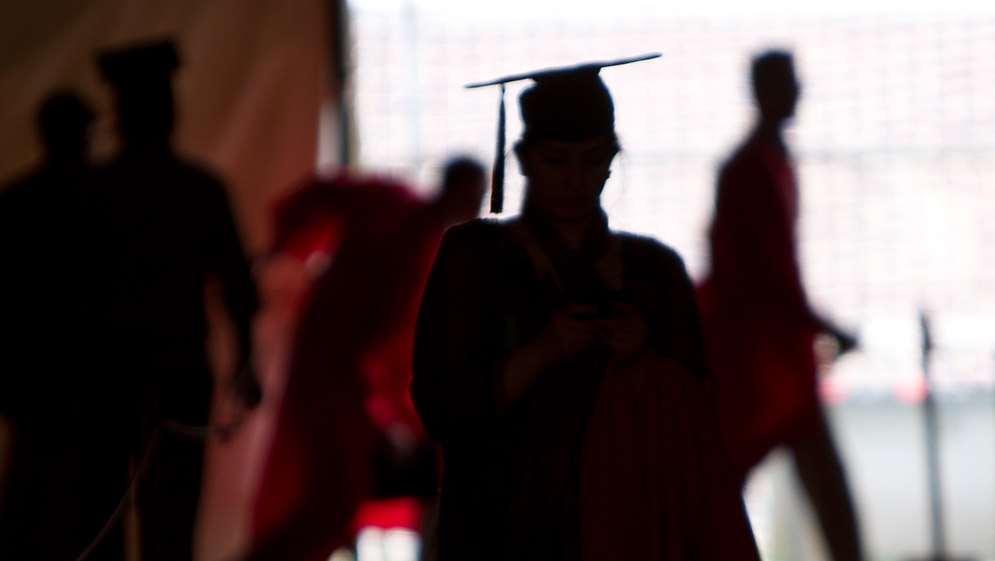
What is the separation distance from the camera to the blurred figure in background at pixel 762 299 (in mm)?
2041

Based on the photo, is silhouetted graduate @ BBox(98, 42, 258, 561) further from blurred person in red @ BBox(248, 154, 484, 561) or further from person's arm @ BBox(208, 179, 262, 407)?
blurred person in red @ BBox(248, 154, 484, 561)

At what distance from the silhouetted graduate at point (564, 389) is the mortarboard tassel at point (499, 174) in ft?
0.12

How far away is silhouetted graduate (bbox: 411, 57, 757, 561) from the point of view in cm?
117

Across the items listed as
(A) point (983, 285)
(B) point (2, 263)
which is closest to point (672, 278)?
(B) point (2, 263)

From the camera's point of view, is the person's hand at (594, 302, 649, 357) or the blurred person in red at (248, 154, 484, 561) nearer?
the person's hand at (594, 302, 649, 357)

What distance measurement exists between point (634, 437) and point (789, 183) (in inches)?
41.0

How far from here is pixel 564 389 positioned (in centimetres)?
120

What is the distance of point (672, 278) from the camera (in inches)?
49.5

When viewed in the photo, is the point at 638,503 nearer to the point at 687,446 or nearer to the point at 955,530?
the point at 687,446

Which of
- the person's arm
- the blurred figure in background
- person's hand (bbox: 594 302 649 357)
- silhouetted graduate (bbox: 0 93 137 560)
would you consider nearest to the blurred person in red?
the person's arm

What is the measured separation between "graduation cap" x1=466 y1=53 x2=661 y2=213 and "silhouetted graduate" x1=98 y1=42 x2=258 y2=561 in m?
1.03

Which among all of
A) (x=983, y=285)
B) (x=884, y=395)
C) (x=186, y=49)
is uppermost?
(x=186, y=49)

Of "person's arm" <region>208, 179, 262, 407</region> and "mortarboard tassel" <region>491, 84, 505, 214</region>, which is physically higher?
"mortarboard tassel" <region>491, 84, 505, 214</region>

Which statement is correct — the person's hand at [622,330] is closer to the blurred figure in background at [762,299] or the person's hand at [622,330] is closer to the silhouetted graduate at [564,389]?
the silhouetted graduate at [564,389]
